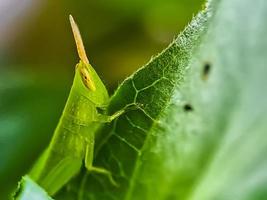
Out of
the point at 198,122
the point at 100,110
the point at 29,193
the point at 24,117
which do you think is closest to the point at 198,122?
the point at 198,122

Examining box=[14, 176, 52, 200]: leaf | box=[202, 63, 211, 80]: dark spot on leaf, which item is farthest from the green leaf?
box=[14, 176, 52, 200]: leaf

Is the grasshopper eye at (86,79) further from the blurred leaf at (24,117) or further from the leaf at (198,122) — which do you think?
the blurred leaf at (24,117)

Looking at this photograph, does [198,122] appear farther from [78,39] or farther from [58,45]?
[58,45]

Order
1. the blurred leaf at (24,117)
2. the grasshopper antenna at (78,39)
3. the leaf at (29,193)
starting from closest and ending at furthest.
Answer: the leaf at (29,193), the grasshopper antenna at (78,39), the blurred leaf at (24,117)

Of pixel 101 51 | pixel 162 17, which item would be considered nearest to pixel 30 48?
pixel 101 51

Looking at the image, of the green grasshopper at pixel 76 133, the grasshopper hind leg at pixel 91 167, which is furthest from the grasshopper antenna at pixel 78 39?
the grasshopper hind leg at pixel 91 167

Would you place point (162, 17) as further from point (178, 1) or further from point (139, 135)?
point (139, 135)
